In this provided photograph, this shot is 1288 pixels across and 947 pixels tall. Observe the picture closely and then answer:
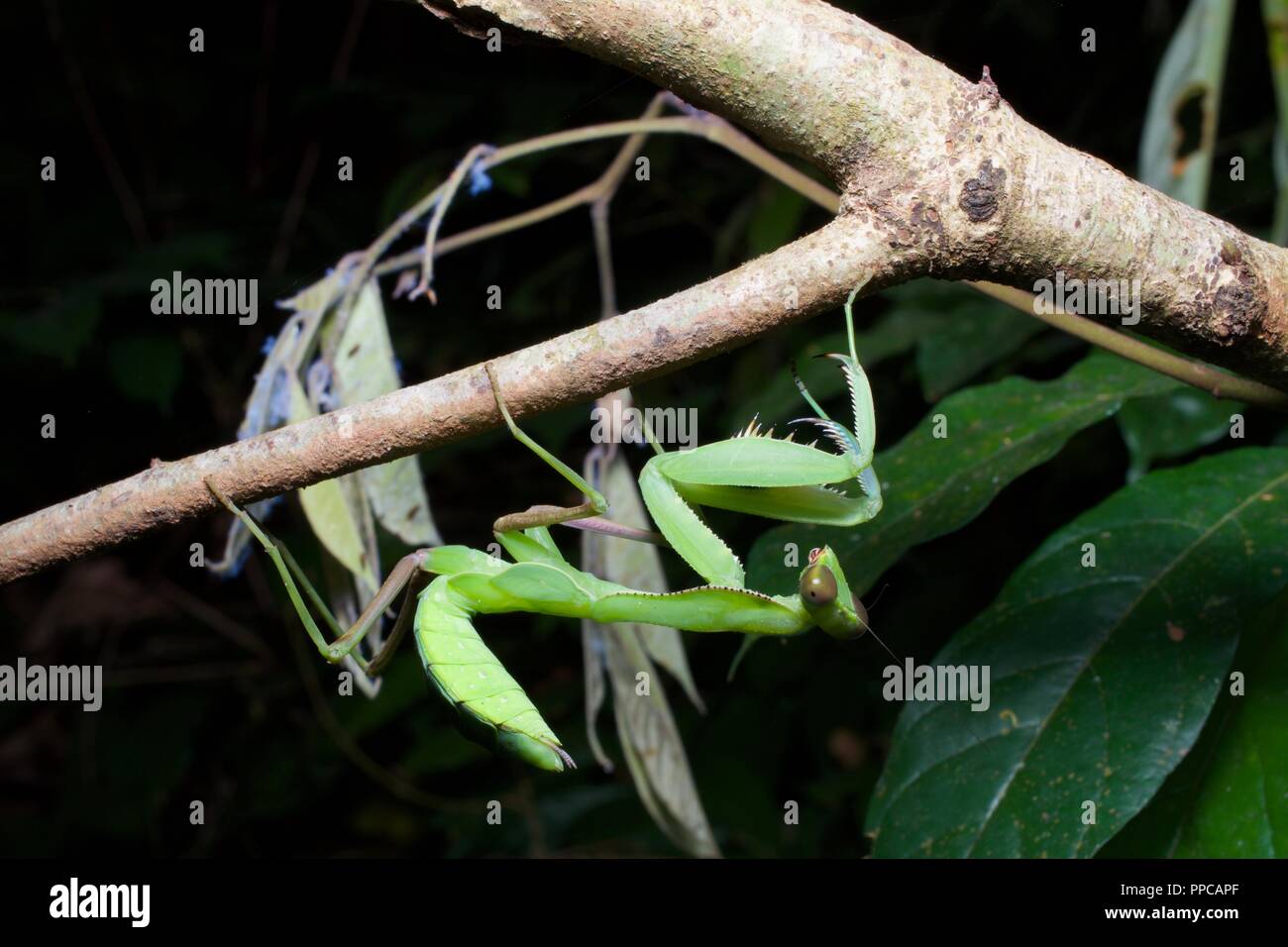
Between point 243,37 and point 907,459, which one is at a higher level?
point 243,37

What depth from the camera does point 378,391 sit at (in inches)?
67.6

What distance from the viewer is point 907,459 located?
1.80m

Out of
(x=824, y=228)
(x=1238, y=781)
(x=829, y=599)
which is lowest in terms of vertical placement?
(x=1238, y=781)

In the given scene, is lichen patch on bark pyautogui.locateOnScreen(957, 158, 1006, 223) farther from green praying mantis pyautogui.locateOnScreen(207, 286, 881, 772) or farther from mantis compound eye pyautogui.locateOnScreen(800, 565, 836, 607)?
mantis compound eye pyautogui.locateOnScreen(800, 565, 836, 607)

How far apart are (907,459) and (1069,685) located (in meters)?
0.49

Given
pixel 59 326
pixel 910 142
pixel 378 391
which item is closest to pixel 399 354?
pixel 59 326

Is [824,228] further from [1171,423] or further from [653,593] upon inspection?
[1171,423]

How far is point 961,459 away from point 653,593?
728 mm

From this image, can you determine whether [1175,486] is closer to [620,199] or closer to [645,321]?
[645,321]

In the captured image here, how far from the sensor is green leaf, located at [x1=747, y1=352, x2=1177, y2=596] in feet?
5.32

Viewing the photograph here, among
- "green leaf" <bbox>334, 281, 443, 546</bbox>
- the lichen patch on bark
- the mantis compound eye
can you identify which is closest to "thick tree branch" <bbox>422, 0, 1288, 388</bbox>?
the lichen patch on bark

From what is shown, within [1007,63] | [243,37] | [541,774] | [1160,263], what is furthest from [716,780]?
[243,37]

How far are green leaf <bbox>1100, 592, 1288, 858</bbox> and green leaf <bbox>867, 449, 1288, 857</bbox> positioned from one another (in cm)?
7

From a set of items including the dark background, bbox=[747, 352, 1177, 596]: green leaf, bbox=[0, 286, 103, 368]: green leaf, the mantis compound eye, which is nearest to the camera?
the mantis compound eye
